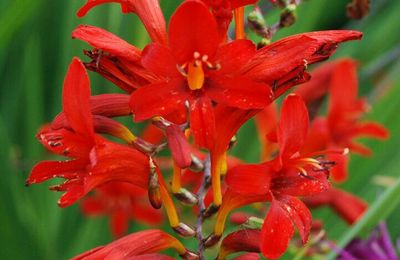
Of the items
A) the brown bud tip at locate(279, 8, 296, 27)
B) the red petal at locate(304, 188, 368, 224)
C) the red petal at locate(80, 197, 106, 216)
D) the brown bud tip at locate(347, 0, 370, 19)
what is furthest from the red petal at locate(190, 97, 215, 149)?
the red petal at locate(80, 197, 106, 216)

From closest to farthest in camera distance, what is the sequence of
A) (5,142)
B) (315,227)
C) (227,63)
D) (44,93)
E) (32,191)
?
(227,63)
(315,227)
(5,142)
(32,191)
(44,93)

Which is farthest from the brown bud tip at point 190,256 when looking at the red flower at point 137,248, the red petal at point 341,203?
the red petal at point 341,203

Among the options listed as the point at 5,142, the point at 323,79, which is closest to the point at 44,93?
the point at 5,142

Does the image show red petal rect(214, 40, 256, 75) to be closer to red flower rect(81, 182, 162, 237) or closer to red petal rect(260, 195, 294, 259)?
red petal rect(260, 195, 294, 259)

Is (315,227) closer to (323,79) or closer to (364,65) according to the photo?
(323,79)

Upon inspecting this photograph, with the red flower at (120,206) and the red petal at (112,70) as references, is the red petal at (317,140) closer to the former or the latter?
the red flower at (120,206)

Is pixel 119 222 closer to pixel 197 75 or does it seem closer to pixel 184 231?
pixel 184 231
